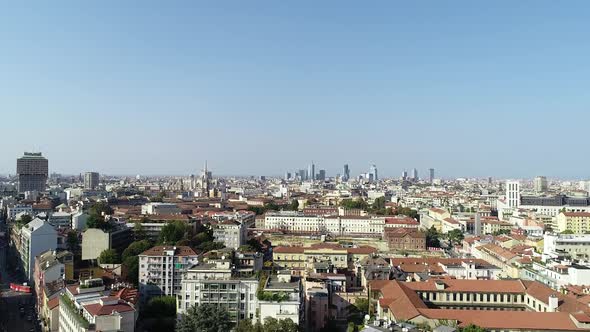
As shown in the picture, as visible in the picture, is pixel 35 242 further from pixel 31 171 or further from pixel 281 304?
pixel 31 171

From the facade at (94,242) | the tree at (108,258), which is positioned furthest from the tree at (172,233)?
the tree at (108,258)

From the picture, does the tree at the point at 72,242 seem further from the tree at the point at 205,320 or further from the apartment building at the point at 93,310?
the tree at the point at 205,320

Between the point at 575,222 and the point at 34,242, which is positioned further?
the point at 575,222

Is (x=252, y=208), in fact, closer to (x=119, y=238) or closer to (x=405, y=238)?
(x=405, y=238)

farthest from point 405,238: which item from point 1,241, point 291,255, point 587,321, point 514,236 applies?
point 1,241

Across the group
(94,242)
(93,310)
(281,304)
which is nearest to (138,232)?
(94,242)

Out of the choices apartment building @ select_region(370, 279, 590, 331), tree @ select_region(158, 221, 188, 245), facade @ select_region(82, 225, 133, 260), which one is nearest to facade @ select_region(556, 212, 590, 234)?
apartment building @ select_region(370, 279, 590, 331)

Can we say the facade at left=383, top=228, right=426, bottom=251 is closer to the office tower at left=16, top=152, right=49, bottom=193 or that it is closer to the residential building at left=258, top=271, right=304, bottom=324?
the residential building at left=258, top=271, right=304, bottom=324

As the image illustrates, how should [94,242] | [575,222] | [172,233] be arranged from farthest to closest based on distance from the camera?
[575,222] → [172,233] → [94,242]
